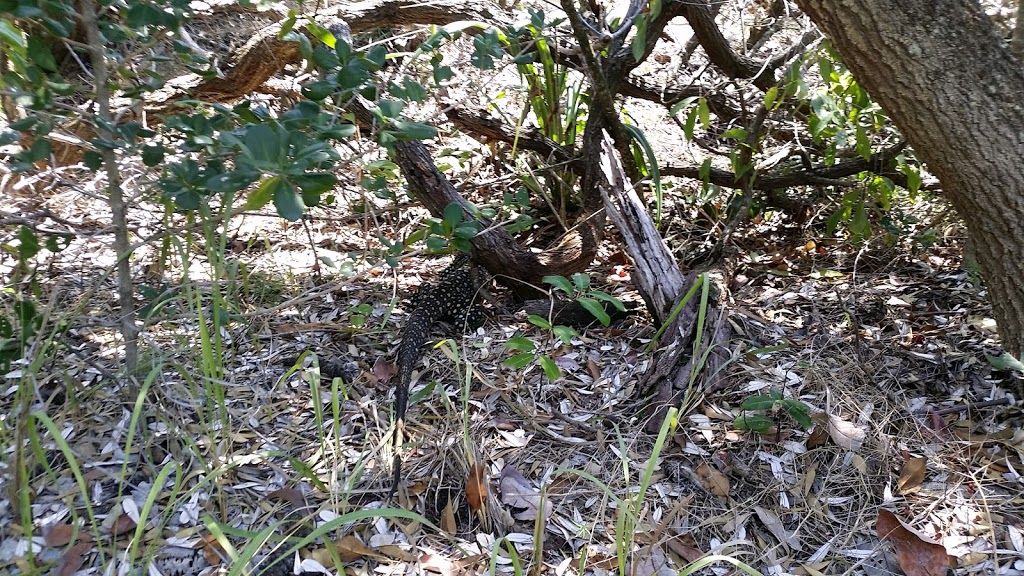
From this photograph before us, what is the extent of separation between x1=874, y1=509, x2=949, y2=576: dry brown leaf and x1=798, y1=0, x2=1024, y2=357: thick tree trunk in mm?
724

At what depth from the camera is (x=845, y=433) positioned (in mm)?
2084

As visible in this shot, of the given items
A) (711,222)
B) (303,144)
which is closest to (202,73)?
(303,144)

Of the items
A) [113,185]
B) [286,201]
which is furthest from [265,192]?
[113,185]

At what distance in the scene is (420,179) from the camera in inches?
118

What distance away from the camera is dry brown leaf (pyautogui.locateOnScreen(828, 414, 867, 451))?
2064 mm

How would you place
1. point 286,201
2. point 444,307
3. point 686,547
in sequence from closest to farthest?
point 286,201, point 686,547, point 444,307

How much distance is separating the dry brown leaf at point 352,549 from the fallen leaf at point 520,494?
403 millimetres

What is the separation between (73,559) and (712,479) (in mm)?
1700

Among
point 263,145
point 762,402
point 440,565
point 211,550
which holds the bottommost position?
point 440,565

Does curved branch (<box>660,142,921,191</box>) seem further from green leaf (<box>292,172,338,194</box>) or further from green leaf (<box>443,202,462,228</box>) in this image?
green leaf (<box>292,172,338,194</box>)

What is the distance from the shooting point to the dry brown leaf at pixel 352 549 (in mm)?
1754

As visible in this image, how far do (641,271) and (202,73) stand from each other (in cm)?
176

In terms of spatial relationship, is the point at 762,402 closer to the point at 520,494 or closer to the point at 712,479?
the point at 712,479

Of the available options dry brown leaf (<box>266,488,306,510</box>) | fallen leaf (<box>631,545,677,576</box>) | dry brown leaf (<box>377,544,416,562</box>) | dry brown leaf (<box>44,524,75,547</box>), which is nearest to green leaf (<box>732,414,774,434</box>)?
fallen leaf (<box>631,545,677,576</box>)
